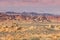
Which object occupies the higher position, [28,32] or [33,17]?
[28,32]

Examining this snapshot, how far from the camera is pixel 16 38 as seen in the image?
3881 cm

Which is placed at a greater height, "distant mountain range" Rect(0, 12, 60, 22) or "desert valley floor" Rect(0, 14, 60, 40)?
"desert valley floor" Rect(0, 14, 60, 40)

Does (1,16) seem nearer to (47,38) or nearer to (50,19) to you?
(50,19)

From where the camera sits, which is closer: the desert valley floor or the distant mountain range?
the desert valley floor

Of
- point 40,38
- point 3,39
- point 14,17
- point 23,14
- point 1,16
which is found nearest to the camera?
point 3,39

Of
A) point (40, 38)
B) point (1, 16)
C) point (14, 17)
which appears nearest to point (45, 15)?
point (14, 17)

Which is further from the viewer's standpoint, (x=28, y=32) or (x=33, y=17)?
(x=33, y=17)

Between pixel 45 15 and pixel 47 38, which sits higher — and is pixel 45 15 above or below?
below

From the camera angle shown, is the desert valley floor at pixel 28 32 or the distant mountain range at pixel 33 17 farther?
the distant mountain range at pixel 33 17

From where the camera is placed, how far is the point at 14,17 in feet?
407

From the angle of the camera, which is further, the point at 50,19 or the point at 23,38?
the point at 50,19

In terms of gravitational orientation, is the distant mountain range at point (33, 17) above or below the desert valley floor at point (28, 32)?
below

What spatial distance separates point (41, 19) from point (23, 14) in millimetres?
14659

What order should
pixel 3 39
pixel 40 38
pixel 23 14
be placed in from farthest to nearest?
pixel 23 14, pixel 40 38, pixel 3 39
